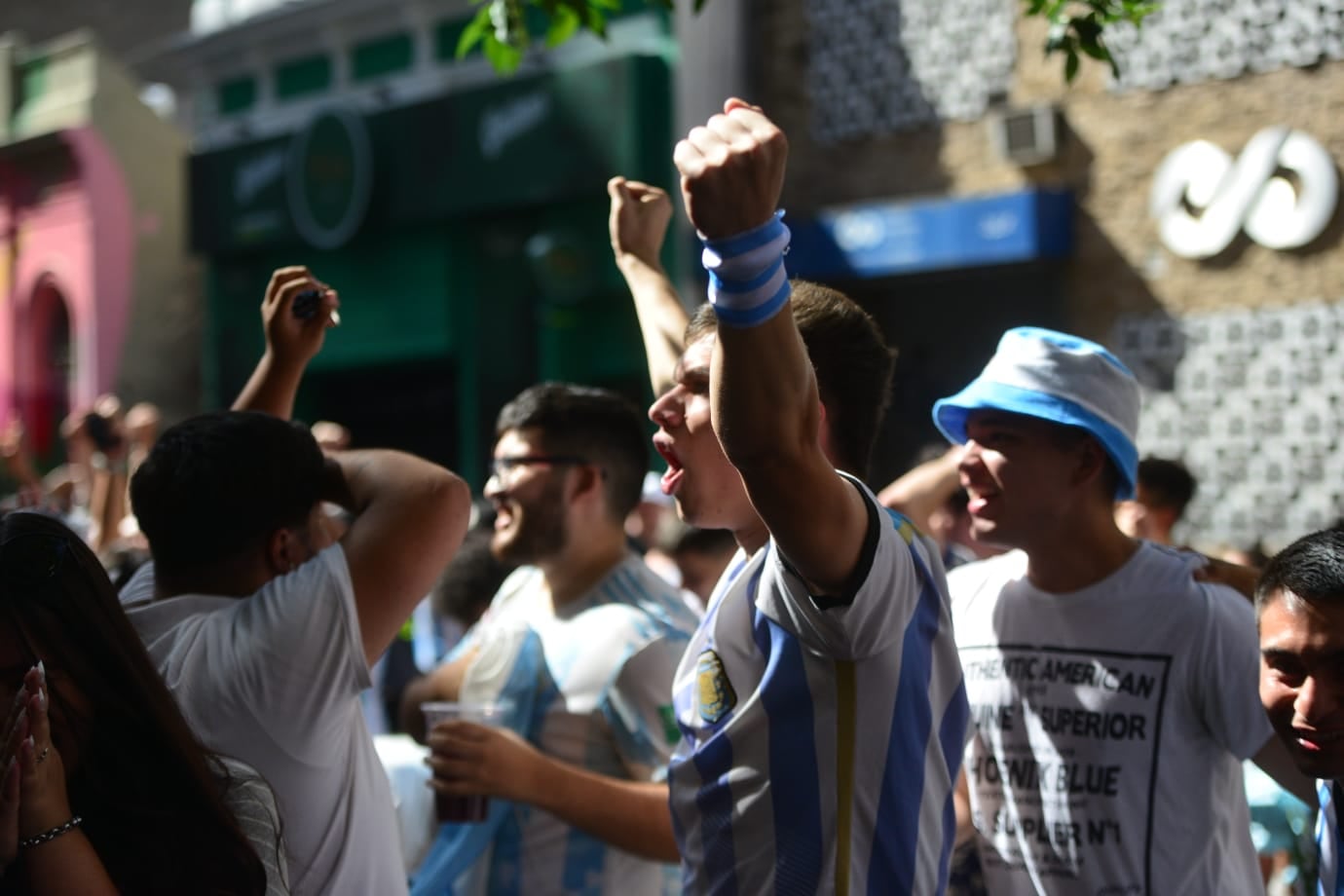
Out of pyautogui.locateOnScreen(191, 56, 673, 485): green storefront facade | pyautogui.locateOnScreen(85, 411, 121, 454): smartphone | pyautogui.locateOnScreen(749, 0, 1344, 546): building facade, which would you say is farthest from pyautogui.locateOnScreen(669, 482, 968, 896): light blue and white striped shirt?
pyautogui.locateOnScreen(191, 56, 673, 485): green storefront facade

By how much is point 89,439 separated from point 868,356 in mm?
4464

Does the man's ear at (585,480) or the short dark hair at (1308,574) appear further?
the man's ear at (585,480)

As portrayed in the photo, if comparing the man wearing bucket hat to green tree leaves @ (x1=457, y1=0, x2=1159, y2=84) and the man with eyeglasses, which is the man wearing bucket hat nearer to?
the man with eyeglasses

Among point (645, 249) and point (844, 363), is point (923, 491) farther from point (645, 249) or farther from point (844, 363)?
point (844, 363)

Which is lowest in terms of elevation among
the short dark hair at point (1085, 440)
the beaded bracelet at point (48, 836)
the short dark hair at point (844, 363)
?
the beaded bracelet at point (48, 836)

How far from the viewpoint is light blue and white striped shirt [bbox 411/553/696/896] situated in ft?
10.9

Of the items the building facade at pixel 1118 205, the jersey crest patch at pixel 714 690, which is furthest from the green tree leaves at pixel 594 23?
the building facade at pixel 1118 205

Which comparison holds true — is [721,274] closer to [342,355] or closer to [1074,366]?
[1074,366]

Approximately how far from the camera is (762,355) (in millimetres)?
1845

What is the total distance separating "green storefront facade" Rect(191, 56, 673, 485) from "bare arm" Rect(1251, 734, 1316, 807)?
11499 millimetres

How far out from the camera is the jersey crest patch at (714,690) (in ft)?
7.59

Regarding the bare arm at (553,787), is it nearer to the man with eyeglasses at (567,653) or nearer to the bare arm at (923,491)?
the man with eyeglasses at (567,653)

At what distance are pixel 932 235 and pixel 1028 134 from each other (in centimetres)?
104

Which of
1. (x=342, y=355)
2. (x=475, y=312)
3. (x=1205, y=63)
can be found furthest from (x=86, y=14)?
(x=1205, y=63)
